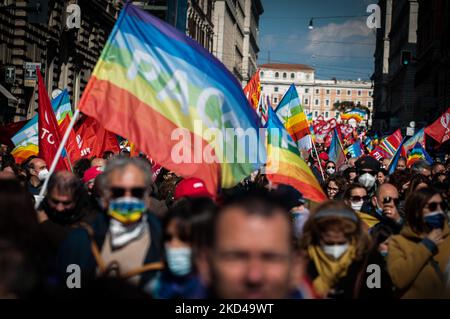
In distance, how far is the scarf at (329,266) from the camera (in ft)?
14.2

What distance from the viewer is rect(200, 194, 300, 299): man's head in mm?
2820

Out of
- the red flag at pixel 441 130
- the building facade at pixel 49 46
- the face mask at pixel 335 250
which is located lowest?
the face mask at pixel 335 250

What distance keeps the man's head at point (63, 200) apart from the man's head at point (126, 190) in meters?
1.04

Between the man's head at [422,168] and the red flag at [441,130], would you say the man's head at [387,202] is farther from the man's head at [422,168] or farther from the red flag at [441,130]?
the red flag at [441,130]

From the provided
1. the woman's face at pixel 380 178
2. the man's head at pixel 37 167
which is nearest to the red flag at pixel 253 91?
the woman's face at pixel 380 178

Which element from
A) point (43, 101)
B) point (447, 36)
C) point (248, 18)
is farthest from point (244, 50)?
point (43, 101)

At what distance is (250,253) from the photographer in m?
2.83

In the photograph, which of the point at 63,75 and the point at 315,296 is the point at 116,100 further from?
the point at 63,75

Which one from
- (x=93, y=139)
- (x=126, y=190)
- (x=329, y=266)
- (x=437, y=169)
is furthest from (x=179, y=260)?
(x=93, y=139)

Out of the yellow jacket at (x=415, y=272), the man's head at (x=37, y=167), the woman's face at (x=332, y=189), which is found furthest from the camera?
the woman's face at (x=332, y=189)

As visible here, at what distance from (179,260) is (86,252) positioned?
0.53 metres
